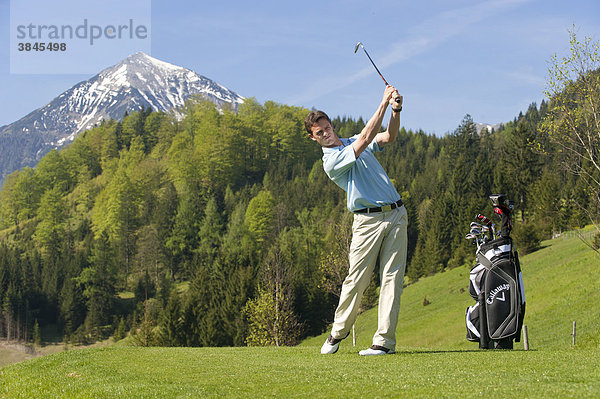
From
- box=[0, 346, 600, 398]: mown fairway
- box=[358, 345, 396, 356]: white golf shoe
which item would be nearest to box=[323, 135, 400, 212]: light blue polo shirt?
box=[358, 345, 396, 356]: white golf shoe

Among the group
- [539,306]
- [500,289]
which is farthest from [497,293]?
[539,306]

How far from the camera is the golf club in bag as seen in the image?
8.18 meters

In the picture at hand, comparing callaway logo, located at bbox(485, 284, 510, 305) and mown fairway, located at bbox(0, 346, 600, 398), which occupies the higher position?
callaway logo, located at bbox(485, 284, 510, 305)

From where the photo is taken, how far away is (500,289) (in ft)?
27.2

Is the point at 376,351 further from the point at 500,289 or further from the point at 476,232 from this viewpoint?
the point at 476,232

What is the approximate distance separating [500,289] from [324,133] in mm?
3328

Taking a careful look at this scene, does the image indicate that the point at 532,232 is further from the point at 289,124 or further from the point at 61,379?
the point at 289,124

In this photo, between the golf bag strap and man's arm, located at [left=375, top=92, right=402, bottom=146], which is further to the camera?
the golf bag strap

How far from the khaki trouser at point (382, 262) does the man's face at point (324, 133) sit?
103 centimetres

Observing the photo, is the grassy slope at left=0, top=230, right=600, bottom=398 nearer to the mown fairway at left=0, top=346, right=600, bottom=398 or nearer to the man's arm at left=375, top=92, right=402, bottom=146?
the mown fairway at left=0, top=346, right=600, bottom=398

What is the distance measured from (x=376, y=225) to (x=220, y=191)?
126m

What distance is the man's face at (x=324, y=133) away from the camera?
306 inches

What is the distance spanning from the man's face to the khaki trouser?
1.03 meters

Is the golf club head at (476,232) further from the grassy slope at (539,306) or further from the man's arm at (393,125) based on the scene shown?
the grassy slope at (539,306)
